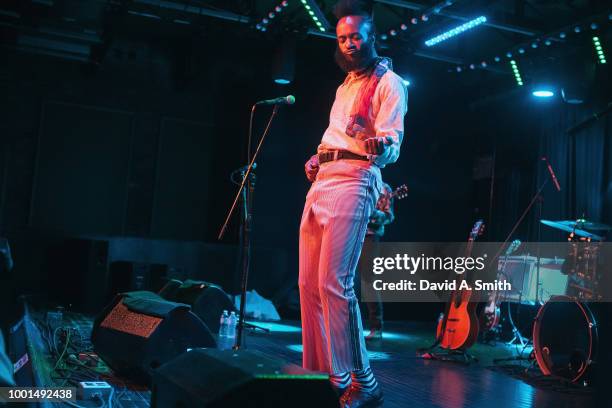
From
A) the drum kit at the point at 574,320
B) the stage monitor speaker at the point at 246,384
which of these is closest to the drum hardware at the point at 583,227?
the drum kit at the point at 574,320

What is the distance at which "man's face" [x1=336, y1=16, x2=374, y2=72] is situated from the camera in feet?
10.8

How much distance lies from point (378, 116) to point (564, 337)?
3.21 m

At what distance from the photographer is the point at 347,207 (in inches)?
125

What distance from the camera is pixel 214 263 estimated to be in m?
9.77

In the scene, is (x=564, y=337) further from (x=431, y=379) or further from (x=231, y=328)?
(x=231, y=328)

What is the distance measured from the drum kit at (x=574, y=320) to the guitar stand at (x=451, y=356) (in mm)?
788

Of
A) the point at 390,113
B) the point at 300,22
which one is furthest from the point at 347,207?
the point at 300,22

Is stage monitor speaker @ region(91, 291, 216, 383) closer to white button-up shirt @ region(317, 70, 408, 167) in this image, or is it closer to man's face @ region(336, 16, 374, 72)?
white button-up shirt @ region(317, 70, 408, 167)

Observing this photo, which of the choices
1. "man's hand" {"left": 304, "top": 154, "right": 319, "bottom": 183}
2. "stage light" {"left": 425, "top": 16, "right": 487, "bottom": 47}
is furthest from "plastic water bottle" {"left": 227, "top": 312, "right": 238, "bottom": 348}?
"stage light" {"left": 425, "top": 16, "right": 487, "bottom": 47}

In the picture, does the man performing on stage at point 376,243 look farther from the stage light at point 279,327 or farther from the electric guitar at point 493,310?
the electric guitar at point 493,310

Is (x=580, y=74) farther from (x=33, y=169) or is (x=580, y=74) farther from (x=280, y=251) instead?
(x=33, y=169)

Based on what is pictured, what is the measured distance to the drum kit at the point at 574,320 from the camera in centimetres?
510

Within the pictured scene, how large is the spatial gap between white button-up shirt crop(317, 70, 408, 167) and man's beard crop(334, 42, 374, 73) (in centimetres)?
6

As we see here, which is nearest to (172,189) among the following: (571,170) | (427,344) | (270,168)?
(270,168)
